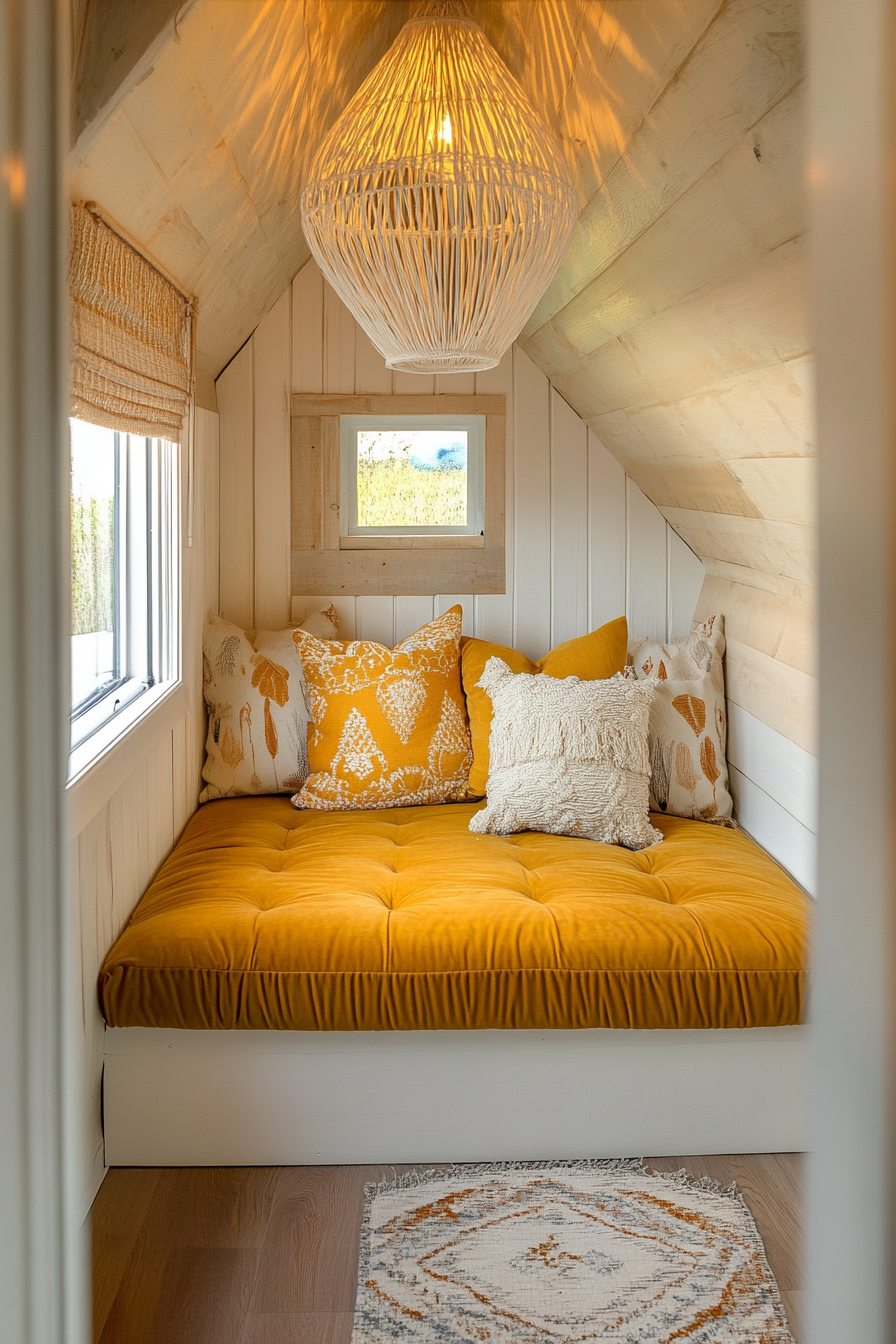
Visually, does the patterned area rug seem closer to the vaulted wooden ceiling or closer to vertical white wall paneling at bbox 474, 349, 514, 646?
the vaulted wooden ceiling

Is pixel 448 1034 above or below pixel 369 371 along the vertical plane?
below

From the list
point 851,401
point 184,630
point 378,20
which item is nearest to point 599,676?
point 184,630

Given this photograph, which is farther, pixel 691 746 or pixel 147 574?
pixel 691 746

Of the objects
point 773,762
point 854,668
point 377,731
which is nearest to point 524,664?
point 377,731

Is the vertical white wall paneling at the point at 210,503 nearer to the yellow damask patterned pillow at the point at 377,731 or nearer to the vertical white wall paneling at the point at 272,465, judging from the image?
the vertical white wall paneling at the point at 272,465

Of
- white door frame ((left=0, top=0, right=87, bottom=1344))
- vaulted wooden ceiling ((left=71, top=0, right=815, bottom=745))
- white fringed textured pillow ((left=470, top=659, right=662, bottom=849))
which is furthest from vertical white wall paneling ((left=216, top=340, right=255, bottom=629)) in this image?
white door frame ((left=0, top=0, right=87, bottom=1344))

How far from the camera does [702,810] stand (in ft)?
9.38

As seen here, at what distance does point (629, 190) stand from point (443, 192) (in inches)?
12.4

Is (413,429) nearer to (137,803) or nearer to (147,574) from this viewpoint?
(147,574)

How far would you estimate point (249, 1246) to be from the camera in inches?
70.7

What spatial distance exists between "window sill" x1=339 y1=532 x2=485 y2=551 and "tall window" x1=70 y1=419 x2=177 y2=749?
80 centimetres

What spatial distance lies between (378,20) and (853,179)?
6.53 feet

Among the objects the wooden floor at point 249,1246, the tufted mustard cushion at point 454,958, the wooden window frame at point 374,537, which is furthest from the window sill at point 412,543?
the wooden floor at point 249,1246

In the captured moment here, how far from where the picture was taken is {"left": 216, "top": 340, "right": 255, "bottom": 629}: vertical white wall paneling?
321 cm
